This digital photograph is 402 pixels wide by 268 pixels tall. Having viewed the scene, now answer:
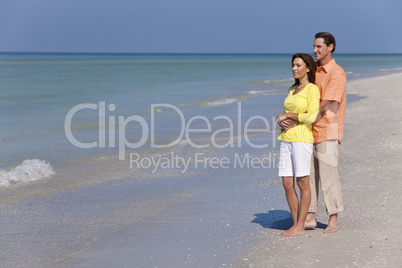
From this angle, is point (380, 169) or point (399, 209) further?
point (380, 169)

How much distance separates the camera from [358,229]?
17.1 feet

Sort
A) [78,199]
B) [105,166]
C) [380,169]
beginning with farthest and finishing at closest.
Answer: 1. [105,166]
2. [380,169]
3. [78,199]

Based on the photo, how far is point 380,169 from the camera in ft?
24.8

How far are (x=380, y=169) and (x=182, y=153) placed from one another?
348 centimetres

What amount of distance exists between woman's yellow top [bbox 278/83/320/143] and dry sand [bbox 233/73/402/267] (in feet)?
3.07

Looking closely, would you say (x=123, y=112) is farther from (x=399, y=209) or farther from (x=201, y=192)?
(x=399, y=209)

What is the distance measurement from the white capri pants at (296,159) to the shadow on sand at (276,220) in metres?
0.72

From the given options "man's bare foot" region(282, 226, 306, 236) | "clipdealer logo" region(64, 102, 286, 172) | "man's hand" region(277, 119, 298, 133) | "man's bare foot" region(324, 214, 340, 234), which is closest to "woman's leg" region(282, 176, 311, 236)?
"man's bare foot" region(282, 226, 306, 236)

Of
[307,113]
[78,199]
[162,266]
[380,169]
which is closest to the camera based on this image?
[162,266]

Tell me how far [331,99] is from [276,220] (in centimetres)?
150

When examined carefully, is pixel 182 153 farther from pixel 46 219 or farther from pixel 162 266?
pixel 162 266

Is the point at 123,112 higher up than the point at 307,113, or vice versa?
the point at 307,113

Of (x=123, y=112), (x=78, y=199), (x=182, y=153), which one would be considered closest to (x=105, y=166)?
(x=182, y=153)

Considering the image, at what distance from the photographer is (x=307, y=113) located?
16.0 ft
